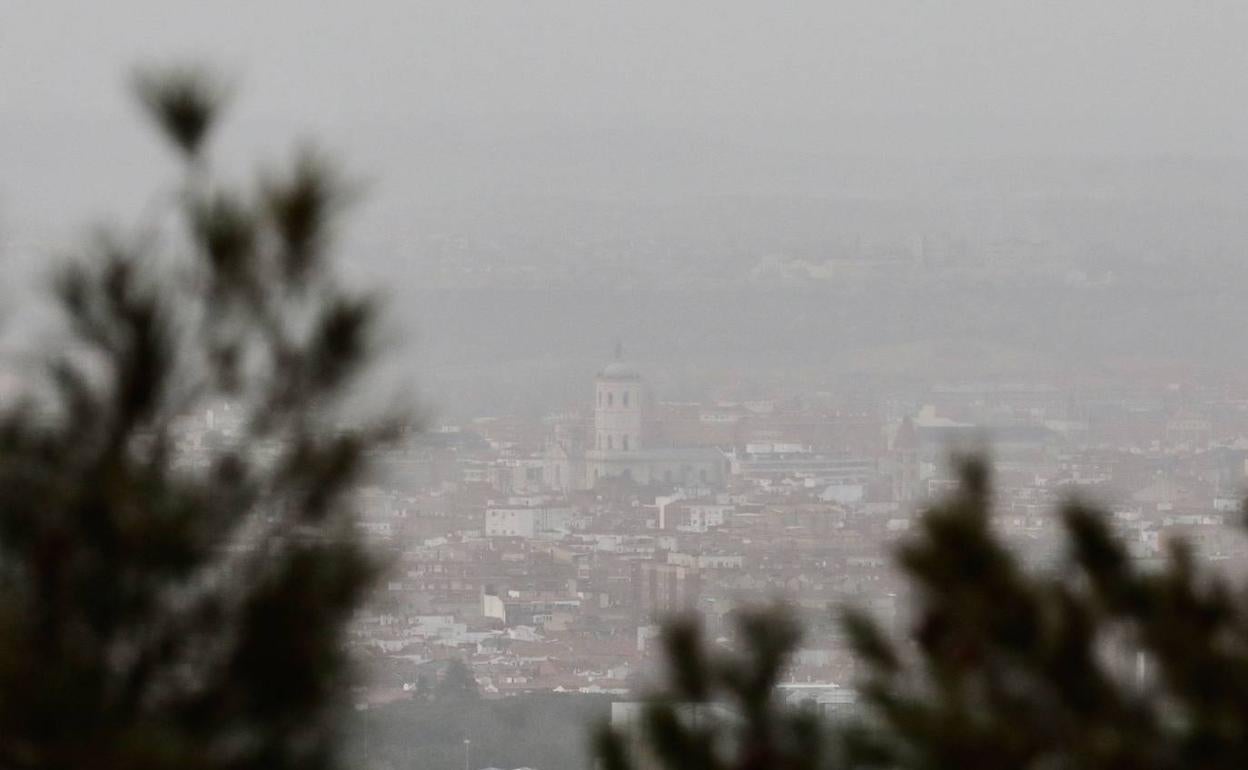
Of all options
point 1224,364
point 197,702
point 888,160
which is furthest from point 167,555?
point 888,160

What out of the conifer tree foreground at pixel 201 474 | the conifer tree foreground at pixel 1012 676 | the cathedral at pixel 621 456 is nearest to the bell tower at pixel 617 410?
the cathedral at pixel 621 456

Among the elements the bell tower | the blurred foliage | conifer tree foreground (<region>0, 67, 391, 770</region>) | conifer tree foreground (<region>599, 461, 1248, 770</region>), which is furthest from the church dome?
conifer tree foreground (<region>0, 67, 391, 770</region>)

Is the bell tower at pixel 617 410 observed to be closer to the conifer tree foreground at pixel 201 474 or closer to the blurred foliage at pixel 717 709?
the blurred foliage at pixel 717 709

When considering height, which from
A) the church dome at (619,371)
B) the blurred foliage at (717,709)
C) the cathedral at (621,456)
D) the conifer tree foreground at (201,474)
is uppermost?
the church dome at (619,371)

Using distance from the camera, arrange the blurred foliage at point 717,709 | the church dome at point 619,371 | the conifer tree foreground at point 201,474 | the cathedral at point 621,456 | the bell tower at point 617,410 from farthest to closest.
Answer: the church dome at point 619,371 < the bell tower at point 617,410 < the cathedral at point 621,456 < the blurred foliage at point 717,709 < the conifer tree foreground at point 201,474

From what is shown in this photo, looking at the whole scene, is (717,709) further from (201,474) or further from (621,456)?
(621,456)

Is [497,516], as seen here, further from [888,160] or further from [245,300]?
[245,300]

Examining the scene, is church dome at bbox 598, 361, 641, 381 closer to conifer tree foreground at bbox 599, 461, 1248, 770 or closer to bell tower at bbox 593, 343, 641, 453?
bell tower at bbox 593, 343, 641, 453
